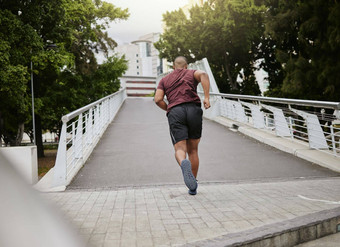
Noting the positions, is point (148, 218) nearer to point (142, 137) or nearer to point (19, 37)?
point (142, 137)

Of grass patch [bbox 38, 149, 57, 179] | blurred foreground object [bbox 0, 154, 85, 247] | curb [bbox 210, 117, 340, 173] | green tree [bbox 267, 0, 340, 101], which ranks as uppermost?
green tree [bbox 267, 0, 340, 101]

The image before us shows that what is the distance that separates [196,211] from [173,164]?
3300 mm

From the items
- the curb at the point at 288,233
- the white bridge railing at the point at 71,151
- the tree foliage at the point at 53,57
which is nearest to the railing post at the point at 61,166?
the white bridge railing at the point at 71,151

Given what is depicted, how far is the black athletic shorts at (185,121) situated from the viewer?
195 inches

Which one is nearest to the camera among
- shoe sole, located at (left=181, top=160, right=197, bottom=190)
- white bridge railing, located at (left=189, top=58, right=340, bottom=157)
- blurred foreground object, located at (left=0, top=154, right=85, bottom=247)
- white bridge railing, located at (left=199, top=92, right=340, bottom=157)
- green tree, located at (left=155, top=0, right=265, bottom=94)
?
blurred foreground object, located at (left=0, top=154, right=85, bottom=247)

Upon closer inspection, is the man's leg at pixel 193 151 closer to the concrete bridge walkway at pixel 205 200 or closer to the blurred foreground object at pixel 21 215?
the concrete bridge walkway at pixel 205 200

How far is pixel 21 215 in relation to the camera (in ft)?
5.24

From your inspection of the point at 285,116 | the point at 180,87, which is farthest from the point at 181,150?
the point at 285,116

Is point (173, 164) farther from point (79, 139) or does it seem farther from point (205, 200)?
point (205, 200)

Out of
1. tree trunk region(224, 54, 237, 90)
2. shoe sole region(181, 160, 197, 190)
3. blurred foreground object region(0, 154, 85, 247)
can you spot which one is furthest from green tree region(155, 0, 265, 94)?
blurred foreground object region(0, 154, 85, 247)

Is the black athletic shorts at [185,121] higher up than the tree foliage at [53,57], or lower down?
lower down

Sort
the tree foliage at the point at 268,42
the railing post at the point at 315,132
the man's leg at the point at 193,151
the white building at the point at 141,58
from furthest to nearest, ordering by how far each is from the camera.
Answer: the white building at the point at 141,58
the tree foliage at the point at 268,42
the railing post at the point at 315,132
the man's leg at the point at 193,151

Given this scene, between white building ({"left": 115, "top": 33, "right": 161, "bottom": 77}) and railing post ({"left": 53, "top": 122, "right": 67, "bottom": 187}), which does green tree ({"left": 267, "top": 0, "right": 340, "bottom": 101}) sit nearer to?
railing post ({"left": 53, "top": 122, "right": 67, "bottom": 187})

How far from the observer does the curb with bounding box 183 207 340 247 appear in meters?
3.05
